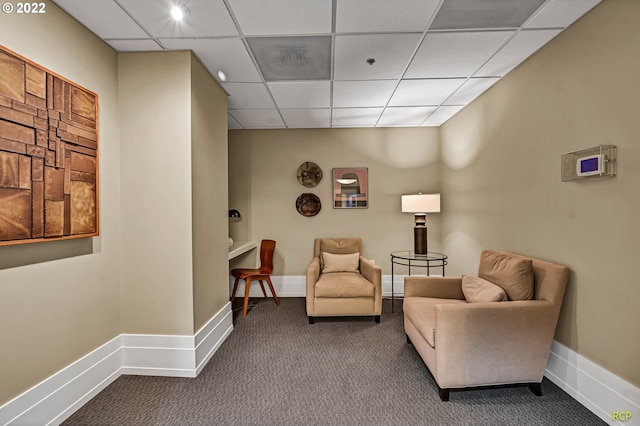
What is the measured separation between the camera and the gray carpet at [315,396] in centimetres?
181

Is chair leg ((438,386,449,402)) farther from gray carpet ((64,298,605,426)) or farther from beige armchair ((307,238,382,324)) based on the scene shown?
beige armchair ((307,238,382,324))

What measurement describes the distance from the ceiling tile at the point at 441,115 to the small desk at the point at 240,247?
9.96ft

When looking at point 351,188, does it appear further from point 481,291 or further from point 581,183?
point 581,183

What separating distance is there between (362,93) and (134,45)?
2.09 metres

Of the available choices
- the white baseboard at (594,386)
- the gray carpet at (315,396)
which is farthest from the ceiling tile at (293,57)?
the white baseboard at (594,386)

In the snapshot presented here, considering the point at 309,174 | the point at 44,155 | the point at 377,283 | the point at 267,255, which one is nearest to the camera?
the point at 44,155

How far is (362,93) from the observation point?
10.3 feet

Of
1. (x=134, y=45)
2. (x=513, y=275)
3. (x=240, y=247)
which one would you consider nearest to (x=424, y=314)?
(x=513, y=275)

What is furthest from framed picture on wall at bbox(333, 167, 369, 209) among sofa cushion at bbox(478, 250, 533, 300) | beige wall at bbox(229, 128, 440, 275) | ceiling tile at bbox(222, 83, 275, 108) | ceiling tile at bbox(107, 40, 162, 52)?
ceiling tile at bbox(107, 40, 162, 52)

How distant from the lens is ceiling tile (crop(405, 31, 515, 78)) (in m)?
2.13

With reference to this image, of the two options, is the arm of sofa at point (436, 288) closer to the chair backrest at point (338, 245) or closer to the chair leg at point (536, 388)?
the chair leg at point (536, 388)

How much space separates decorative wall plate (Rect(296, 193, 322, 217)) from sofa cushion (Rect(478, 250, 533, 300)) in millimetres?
2529

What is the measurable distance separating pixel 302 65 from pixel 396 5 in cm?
96

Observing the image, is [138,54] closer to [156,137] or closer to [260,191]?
[156,137]
